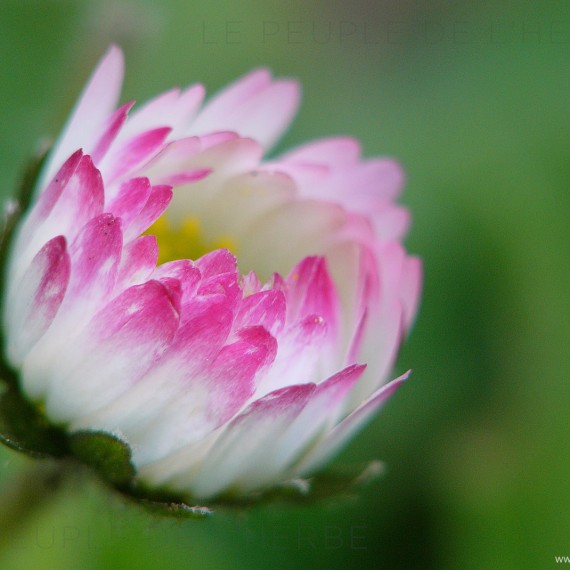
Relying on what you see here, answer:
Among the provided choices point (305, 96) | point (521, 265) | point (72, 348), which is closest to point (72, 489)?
point (72, 348)

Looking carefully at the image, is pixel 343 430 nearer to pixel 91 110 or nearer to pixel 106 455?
pixel 106 455

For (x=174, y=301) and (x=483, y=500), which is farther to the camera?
(x=483, y=500)

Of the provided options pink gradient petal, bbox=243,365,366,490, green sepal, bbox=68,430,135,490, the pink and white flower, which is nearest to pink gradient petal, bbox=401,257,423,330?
the pink and white flower

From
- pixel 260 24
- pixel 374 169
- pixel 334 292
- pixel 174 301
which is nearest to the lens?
pixel 174 301

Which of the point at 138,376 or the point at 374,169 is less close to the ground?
the point at 374,169

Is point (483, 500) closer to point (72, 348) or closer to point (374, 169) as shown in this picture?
point (374, 169)

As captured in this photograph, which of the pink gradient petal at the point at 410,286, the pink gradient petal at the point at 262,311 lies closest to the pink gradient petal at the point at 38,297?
the pink gradient petal at the point at 262,311

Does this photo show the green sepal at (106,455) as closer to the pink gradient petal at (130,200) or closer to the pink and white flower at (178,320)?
the pink and white flower at (178,320)
